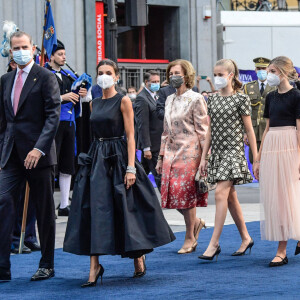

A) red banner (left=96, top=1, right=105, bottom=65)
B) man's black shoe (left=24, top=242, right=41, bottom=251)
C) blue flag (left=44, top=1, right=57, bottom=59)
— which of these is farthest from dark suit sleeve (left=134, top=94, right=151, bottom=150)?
red banner (left=96, top=1, right=105, bottom=65)

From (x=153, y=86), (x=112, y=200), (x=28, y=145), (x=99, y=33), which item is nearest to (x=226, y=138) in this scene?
(x=112, y=200)

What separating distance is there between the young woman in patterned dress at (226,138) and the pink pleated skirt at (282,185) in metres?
0.30

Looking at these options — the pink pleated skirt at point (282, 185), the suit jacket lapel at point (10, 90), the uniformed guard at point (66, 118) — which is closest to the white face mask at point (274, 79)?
the pink pleated skirt at point (282, 185)

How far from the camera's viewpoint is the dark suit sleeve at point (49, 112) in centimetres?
703

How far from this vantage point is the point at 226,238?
958 cm

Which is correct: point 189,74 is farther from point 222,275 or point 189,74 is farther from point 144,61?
point 144,61

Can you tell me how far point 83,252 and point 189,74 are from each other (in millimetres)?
2591

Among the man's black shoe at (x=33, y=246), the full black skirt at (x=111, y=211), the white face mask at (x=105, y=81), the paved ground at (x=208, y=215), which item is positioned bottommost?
the paved ground at (x=208, y=215)

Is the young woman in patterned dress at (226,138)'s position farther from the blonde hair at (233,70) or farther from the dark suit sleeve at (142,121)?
the dark suit sleeve at (142,121)

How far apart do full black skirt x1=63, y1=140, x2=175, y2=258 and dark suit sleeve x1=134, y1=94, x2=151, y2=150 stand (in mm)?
4474

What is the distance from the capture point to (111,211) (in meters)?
6.90

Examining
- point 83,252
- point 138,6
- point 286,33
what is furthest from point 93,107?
point 286,33

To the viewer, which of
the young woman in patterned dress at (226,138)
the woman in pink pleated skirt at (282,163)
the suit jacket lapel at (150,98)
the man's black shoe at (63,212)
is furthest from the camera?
the suit jacket lapel at (150,98)

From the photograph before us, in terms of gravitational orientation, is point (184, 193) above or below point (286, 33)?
below
